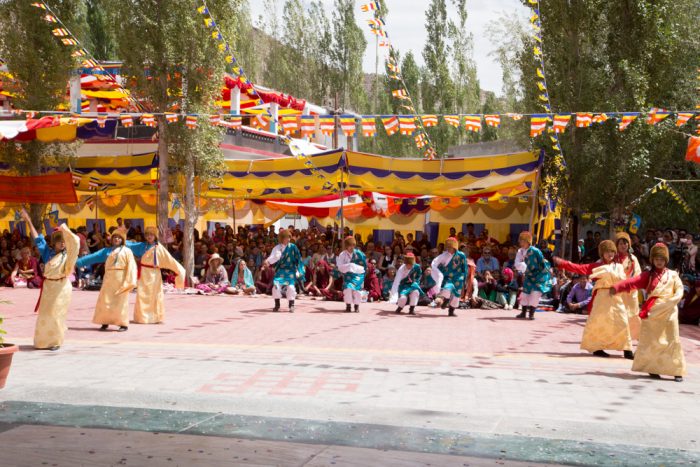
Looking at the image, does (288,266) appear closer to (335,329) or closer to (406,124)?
(335,329)

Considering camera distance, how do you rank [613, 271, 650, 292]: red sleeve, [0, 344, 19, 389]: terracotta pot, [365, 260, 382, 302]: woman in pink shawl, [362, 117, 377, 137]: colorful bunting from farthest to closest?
[365, 260, 382, 302]: woman in pink shawl < [362, 117, 377, 137]: colorful bunting < [613, 271, 650, 292]: red sleeve < [0, 344, 19, 389]: terracotta pot

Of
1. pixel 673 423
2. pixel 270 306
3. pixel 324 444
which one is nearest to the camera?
pixel 324 444

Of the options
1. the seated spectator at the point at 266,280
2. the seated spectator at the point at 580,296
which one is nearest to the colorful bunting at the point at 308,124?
the seated spectator at the point at 266,280

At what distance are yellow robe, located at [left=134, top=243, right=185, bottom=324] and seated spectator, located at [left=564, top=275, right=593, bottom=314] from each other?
827cm

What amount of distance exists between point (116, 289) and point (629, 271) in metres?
7.36

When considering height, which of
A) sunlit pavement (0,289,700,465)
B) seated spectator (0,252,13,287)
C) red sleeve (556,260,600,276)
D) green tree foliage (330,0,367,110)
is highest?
green tree foliage (330,0,367,110)

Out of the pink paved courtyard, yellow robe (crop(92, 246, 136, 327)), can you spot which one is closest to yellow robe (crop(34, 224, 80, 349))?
the pink paved courtyard

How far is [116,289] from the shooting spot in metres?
12.5

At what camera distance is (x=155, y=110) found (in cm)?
2180

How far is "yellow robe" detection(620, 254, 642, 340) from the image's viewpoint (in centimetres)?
1137

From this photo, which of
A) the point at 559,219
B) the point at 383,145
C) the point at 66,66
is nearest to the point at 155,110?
the point at 66,66

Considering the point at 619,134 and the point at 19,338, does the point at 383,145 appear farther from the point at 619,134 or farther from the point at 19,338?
the point at 19,338

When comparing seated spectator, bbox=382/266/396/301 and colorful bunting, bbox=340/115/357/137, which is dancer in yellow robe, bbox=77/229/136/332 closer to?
colorful bunting, bbox=340/115/357/137

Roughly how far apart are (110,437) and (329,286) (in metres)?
14.2
